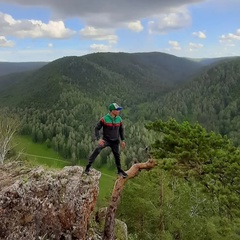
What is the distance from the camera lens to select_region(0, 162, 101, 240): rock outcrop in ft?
38.8

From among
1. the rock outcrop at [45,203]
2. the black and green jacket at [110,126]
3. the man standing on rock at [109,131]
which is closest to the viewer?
the rock outcrop at [45,203]

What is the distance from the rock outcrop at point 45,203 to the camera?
11.8m

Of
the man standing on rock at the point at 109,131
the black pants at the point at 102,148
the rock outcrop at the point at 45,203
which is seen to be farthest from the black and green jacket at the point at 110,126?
the rock outcrop at the point at 45,203

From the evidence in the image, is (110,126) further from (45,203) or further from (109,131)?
(45,203)

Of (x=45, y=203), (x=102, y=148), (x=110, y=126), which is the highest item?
(x=110, y=126)

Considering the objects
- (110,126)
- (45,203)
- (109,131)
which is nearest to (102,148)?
(109,131)

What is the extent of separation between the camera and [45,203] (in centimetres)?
1254

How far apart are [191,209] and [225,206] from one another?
23.2 ft

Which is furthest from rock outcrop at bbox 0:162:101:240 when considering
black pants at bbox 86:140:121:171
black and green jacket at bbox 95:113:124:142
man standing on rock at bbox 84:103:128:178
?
black and green jacket at bbox 95:113:124:142

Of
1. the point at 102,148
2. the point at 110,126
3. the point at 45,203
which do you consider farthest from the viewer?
the point at 110,126

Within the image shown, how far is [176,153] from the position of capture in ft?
70.5

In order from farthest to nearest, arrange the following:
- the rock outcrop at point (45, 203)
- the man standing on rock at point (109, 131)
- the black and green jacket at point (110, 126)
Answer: the black and green jacket at point (110, 126) → the man standing on rock at point (109, 131) → the rock outcrop at point (45, 203)

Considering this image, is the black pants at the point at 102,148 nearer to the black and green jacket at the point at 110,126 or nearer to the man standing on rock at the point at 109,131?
the man standing on rock at the point at 109,131

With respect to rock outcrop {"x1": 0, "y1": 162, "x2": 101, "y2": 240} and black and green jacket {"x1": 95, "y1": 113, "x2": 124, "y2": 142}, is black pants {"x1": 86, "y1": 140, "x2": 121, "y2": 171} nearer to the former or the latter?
black and green jacket {"x1": 95, "y1": 113, "x2": 124, "y2": 142}
